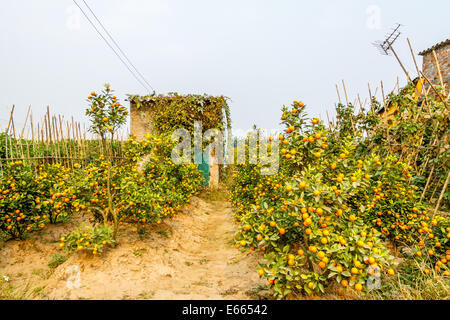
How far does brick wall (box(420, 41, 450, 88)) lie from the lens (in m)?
8.34

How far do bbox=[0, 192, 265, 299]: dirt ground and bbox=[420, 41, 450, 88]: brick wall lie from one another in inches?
387

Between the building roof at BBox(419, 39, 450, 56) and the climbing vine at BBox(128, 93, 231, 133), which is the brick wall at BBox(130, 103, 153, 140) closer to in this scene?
the climbing vine at BBox(128, 93, 231, 133)

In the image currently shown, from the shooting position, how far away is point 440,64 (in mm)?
8781

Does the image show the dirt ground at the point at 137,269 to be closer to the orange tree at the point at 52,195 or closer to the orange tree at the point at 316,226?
the orange tree at the point at 52,195

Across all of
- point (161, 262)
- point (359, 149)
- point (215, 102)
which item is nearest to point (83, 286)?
point (161, 262)

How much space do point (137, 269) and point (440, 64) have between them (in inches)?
480

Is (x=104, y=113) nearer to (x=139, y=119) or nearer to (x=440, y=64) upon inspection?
(x=139, y=119)

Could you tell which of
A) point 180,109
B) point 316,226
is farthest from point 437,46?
point 316,226

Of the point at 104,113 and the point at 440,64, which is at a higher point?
the point at 440,64

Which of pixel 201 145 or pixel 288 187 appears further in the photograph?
pixel 201 145

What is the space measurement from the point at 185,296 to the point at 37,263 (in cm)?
259

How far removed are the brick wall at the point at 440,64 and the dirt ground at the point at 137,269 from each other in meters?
9.84

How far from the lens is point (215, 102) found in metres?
9.00
